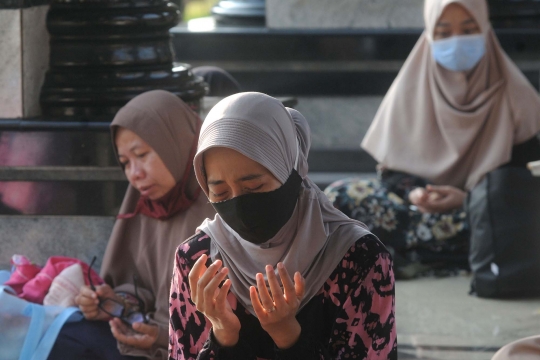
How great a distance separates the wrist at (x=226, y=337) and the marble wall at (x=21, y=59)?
74.6 inches

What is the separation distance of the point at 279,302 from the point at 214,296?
14 centimetres

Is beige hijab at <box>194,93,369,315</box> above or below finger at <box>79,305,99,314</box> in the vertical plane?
above

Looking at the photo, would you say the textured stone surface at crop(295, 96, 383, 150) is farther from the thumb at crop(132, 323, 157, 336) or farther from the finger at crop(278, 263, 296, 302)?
the finger at crop(278, 263, 296, 302)

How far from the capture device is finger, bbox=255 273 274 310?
6.79 feet

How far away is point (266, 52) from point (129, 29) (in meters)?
3.56

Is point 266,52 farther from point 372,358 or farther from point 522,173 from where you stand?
point 372,358

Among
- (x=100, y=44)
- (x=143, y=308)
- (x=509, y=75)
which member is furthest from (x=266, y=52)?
(x=143, y=308)

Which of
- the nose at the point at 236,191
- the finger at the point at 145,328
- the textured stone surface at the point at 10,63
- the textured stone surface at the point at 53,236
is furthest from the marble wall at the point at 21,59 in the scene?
the nose at the point at 236,191

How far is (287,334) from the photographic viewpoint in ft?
7.20

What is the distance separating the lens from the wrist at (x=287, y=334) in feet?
7.17

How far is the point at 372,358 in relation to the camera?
226 cm

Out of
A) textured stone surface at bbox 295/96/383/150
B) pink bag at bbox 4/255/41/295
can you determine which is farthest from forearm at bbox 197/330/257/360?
textured stone surface at bbox 295/96/383/150

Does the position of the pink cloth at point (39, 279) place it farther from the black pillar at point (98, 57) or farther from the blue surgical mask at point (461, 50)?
the blue surgical mask at point (461, 50)

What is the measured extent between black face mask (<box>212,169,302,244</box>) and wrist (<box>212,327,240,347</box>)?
23 centimetres
